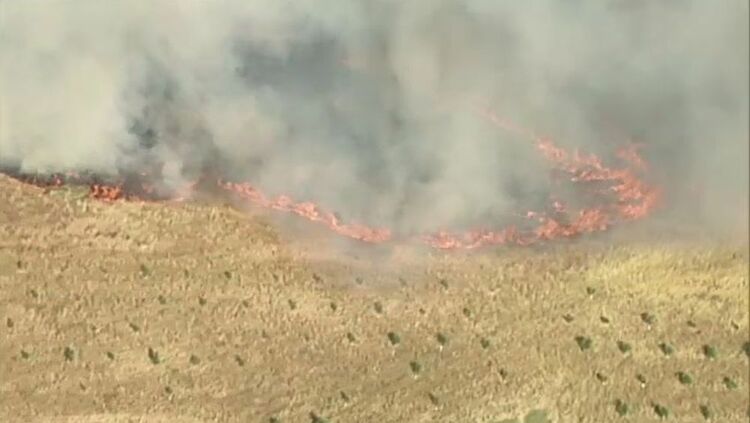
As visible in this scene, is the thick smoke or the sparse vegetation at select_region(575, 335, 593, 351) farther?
the sparse vegetation at select_region(575, 335, 593, 351)

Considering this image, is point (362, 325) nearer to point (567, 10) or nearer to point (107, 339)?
point (107, 339)

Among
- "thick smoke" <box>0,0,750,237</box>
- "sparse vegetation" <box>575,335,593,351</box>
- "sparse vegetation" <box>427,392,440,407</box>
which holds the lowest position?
"sparse vegetation" <box>427,392,440,407</box>

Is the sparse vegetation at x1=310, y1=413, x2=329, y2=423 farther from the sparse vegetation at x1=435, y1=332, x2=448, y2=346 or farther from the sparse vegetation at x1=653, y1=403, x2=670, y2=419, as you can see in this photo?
the sparse vegetation at x1=653, y1=403, x2=670, y2=419

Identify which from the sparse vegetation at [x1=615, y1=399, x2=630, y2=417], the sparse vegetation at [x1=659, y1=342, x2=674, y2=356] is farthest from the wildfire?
the sparse vegetation at [x1=615, y1=399, x2=630, y2=417]

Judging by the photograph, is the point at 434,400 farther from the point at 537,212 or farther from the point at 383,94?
the point at 383,94

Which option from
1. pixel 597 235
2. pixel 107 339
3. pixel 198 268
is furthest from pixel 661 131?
pixel 107 339

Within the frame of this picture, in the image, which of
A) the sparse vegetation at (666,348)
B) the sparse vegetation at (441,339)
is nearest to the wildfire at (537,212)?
the sparse vegetation at (441,339)

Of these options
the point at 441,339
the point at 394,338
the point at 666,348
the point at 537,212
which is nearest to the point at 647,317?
the point at 666,348
